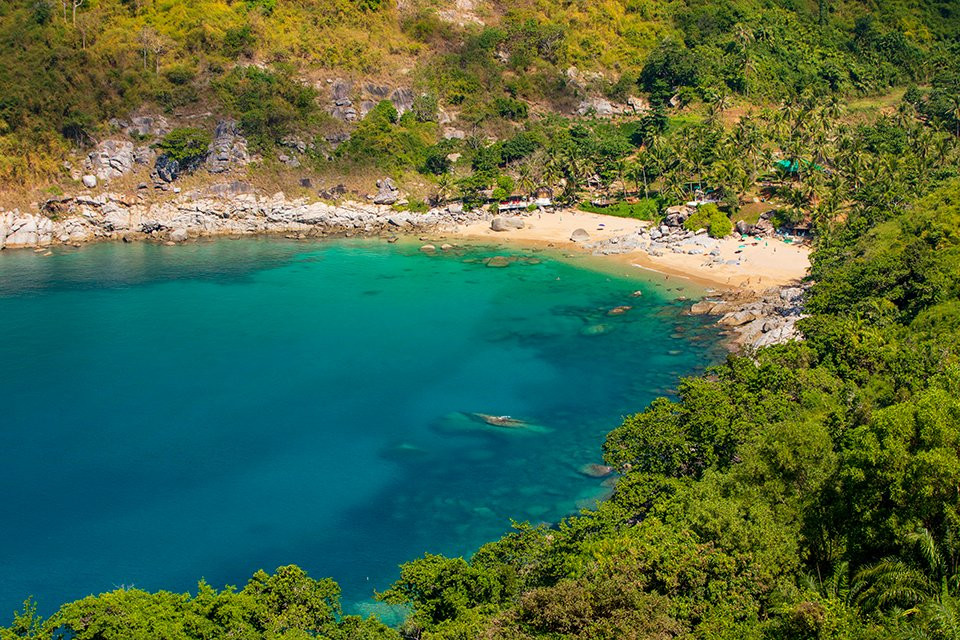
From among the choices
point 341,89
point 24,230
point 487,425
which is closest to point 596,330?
point 487,425

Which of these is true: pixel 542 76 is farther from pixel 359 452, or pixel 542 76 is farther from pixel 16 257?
pixel 359 452

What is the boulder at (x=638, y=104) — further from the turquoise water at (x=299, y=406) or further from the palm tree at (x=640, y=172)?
the turquoise water at (x=299, y=406)

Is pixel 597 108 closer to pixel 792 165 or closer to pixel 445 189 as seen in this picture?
pixel 445 189

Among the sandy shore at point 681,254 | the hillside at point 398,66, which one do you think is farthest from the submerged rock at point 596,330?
the hillside at point 398,66

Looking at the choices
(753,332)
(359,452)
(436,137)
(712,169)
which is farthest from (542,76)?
(359,452)

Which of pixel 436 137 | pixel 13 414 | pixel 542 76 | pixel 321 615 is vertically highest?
pixel 542 76

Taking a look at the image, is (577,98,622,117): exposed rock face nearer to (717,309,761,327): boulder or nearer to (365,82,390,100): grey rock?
(365,82,390,100): grey rock
